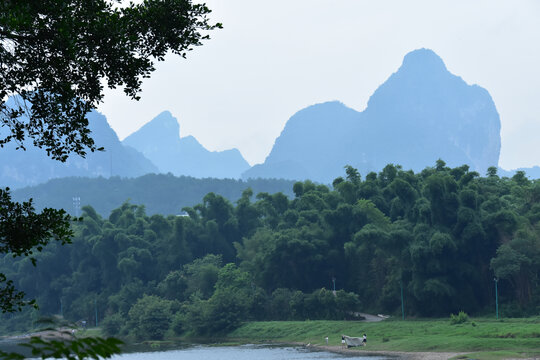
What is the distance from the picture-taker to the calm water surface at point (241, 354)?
3814 cm

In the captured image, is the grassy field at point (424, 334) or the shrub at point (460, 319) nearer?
the grassy field at point (424, 334)

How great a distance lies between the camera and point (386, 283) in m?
51.3

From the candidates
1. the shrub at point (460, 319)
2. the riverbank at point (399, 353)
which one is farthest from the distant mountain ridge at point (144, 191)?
the shrub at point (460, 319)

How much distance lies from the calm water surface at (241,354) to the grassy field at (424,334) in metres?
2.87

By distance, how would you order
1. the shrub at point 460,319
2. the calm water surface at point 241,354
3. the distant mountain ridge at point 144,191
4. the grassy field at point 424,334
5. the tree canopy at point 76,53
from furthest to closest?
1. the distant mountain ridge at point 144,191
2. the shrub at point 460,319
3. the calm water surface at point 241,354
4. the grassy field at point 424,334
5. the tree canopy at point 76,53

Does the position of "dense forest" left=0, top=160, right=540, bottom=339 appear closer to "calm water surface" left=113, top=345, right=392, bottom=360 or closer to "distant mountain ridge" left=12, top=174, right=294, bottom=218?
"calm water surface" left=113, top=345, right=392, bottom=360

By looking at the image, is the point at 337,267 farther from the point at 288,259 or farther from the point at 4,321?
the point at 4,321

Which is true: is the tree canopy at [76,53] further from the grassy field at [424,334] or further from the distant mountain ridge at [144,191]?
the distant mountain ridge at [144,191]

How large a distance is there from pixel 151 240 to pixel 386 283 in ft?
91.9

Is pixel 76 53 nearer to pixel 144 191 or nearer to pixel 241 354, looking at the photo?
pixel 241 354

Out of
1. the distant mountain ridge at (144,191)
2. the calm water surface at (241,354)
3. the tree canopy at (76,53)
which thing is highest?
the distant mountain ridge at (144,191)

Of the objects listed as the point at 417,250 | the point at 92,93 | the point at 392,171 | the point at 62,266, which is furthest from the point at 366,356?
the point at 62,266

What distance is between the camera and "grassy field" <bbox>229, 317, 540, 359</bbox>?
109ft

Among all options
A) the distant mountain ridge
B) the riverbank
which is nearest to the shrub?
the riverbank
